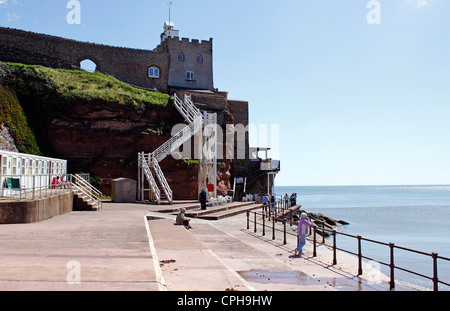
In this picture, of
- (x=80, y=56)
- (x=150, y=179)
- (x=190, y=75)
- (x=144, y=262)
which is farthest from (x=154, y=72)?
(x=144, y=262)

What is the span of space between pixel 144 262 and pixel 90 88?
3146 centimetres

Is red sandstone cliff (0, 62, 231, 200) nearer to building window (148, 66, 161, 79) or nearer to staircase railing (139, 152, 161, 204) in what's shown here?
staircase railing (139, 152, 161, 204)

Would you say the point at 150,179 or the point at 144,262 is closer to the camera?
the point at 144,262

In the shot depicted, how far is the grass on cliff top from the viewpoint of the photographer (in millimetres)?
34756

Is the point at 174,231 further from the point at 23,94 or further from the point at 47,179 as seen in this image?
the point at 23,94

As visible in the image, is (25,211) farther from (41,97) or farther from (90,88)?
(90,88)

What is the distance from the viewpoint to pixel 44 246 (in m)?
→ 9.65

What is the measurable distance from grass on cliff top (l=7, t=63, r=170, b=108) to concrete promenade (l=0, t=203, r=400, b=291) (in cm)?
2201

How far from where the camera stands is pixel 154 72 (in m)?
48.3

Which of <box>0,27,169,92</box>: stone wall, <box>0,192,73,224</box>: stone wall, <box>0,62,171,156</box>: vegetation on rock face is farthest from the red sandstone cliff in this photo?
<box>0,192,73,224</box>: stone wall

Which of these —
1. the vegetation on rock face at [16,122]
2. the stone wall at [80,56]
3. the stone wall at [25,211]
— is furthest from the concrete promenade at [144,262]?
the stone wall at [80,56]

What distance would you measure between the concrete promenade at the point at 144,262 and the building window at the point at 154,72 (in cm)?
3430
